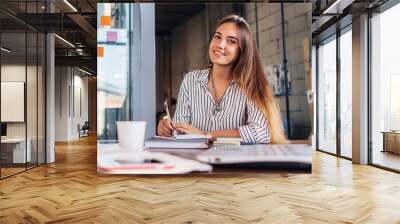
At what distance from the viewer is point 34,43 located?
7031 millimetres

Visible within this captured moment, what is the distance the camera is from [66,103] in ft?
49.6

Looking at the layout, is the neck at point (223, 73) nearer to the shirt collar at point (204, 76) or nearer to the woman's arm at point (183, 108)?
the shirt collar at point (204, 76)

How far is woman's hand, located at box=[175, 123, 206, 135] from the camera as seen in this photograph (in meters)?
5.46

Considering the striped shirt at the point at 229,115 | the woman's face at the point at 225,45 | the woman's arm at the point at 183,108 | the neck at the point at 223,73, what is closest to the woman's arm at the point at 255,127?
the striped shirt at the point at 229,115

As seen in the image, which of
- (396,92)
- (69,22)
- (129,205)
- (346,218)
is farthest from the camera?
(69,22)

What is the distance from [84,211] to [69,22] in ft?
17.2

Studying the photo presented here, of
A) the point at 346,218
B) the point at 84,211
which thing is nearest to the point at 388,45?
the point at 346,218

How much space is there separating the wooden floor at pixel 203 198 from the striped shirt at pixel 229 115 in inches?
28.1

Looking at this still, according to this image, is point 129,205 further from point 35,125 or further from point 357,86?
point 357,86

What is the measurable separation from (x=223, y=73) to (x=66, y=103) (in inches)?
433

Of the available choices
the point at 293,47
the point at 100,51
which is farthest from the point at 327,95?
the point at 100,51

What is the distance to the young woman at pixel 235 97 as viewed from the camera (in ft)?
17.9

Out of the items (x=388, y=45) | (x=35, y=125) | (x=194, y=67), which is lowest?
(x=35, y=125)

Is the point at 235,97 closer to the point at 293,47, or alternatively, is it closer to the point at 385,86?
the point at 293,47
